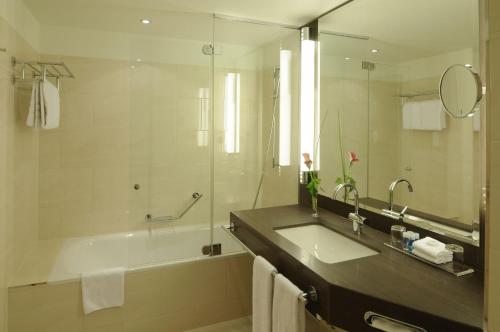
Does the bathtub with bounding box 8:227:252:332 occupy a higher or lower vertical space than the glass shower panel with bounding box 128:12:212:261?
lower

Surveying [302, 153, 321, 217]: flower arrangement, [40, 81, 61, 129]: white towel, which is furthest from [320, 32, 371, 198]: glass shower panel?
[40, 81, 61, 129]: white towel

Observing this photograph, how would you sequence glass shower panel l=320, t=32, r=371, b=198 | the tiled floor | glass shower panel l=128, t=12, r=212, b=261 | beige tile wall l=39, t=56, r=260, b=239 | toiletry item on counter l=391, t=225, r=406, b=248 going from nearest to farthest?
toiletry item on counter l=391, t=225, r=406, b=248 < glass shower panel l=320, t=32, r=371, b=198 < the tiled floor < beige tile wall l=39, t=56, r=260, b=239 < glass shower panel l=128, t=12, r=212, b=261

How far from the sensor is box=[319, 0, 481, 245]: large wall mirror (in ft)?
4.67

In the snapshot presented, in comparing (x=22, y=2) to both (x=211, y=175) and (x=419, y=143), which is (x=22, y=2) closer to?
(x=211, y=175)

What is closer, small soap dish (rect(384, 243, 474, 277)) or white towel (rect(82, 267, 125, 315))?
small soap dish (rect(384, 243, 474, 277))

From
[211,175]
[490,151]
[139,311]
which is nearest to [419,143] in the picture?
[490,151]

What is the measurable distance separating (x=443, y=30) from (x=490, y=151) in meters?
1.07

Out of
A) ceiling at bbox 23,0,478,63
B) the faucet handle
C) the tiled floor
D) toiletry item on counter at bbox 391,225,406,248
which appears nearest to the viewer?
ceiling at bbox 23,0,478,63

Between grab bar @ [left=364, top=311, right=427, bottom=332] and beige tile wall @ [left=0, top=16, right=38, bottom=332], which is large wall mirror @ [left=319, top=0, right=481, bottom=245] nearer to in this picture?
grab bar @ [left=364, top=311, right=427, bottom=332]

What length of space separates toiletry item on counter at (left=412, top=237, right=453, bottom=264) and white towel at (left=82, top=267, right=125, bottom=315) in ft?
6.20

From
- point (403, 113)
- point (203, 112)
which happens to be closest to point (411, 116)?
point (403, 113)

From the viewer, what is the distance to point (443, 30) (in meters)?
1.51

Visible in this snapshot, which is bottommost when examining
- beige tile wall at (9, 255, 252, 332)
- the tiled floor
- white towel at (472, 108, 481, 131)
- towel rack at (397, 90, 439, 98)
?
the tiled floor

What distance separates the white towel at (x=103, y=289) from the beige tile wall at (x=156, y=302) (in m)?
0.04
